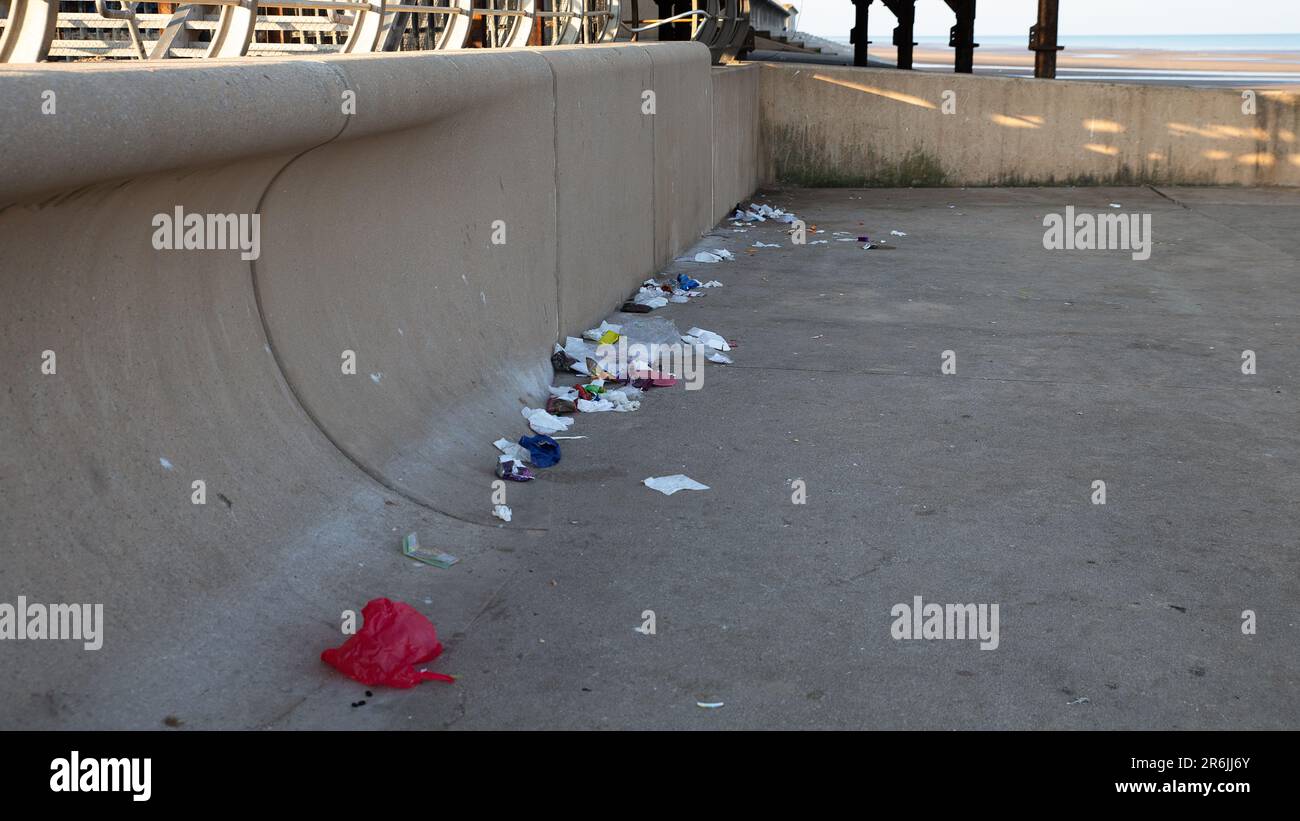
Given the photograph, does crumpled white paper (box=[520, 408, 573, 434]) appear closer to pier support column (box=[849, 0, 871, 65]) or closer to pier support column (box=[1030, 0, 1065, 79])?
pier support column (box=[1030, 0, 1065, 79])

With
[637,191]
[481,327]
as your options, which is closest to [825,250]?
[637,191]

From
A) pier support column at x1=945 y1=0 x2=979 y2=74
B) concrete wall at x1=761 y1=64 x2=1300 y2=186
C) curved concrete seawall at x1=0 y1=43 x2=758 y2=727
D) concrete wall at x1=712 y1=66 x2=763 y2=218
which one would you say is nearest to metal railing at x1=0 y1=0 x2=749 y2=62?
curved concrete seawall at x1=0 y1=43 x2=758 y2=727

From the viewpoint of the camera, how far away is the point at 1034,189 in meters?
14.7

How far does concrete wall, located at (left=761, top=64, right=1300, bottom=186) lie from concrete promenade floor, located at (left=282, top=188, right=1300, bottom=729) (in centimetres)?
687

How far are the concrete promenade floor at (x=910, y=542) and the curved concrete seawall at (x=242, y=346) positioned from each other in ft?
1.37

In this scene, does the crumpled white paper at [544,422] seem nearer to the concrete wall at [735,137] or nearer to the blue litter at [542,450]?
the blue litter at [542,450]

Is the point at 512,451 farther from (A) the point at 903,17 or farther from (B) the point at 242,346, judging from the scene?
(A) the point at 903,17

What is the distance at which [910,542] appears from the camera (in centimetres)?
436

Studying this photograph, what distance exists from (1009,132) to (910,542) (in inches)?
453

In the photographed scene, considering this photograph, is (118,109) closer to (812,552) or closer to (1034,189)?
(812,552)

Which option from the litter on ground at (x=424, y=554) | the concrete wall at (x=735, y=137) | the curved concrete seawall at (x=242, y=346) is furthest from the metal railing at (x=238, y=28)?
the concrete wall at (x=735, y=137)

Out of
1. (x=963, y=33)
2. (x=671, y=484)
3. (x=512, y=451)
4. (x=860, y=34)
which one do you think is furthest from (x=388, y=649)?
(x=860, y=34)

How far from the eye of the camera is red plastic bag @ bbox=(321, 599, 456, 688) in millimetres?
3287

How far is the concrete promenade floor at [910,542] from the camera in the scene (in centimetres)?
329
